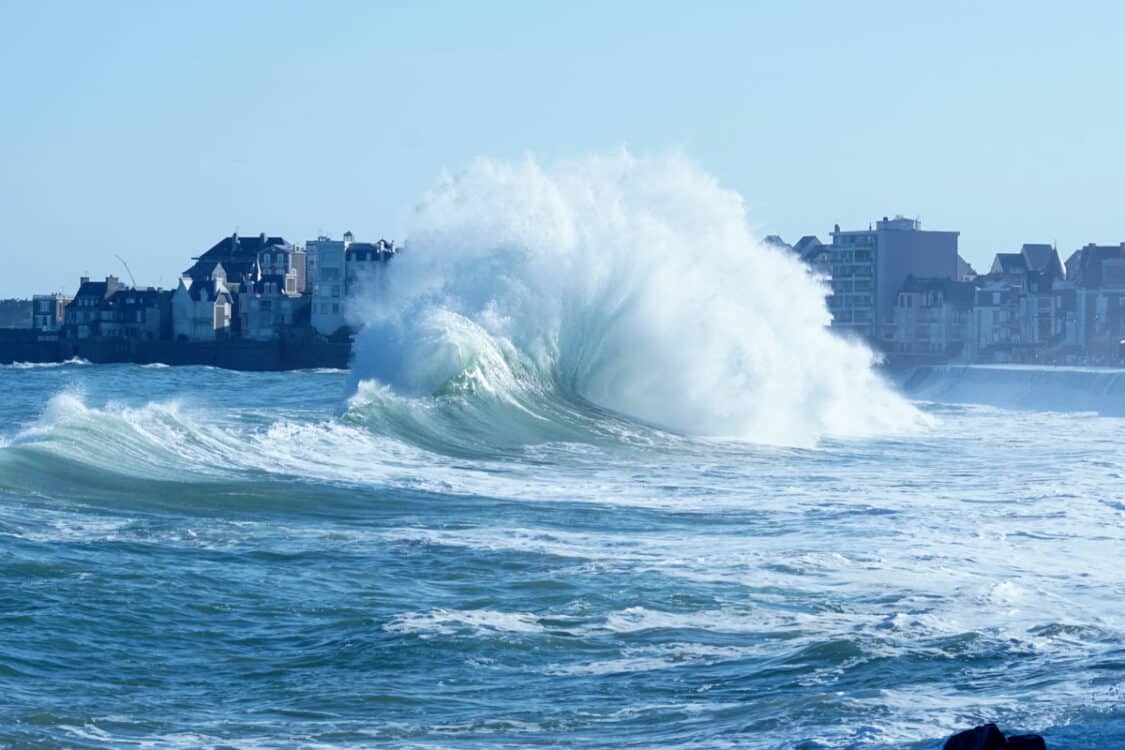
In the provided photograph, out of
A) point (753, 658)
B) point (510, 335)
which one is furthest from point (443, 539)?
point (510, 335)

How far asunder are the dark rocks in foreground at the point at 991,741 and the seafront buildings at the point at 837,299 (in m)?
73.4

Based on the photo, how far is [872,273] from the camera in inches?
3659

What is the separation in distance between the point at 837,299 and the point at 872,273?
2330 mm

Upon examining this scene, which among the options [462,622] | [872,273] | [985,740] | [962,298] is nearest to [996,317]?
[962,298]

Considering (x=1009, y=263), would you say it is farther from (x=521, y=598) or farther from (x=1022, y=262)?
(x=521, y=598)

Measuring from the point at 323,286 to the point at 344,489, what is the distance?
78454mm

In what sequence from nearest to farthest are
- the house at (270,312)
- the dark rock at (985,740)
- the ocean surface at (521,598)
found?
the dark rock at (985,740) → the ocean surface at (521,598) → the house at (270,312)

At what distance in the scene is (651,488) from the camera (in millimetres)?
19922

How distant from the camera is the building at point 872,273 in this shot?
92.6 metres

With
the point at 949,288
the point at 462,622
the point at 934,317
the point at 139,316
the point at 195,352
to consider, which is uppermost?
the point at 949,288

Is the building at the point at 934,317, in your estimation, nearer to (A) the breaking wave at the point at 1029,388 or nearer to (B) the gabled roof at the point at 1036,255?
(B) the gabled roof at the point at 1036,255

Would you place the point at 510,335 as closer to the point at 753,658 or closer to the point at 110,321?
the point at 753,658

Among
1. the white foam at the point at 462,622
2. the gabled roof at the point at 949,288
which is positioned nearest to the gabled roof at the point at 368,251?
the gabled roof at the point at 949,288

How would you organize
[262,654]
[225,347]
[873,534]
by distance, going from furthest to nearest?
1. [225,347]
2. [873,534]
3. [262,654]
